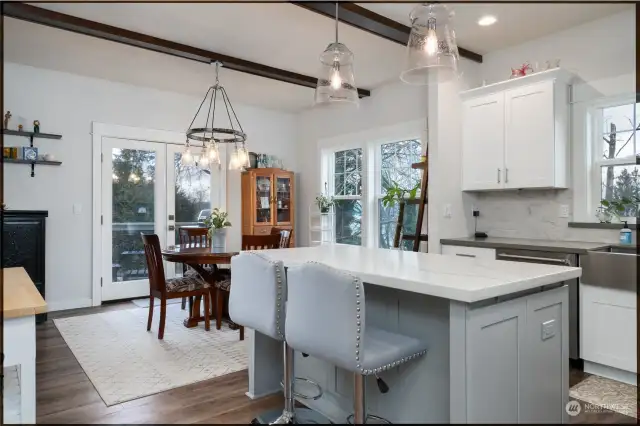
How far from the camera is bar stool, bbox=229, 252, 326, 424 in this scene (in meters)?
1.85

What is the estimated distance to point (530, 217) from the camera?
373 cm

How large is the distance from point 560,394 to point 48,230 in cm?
483

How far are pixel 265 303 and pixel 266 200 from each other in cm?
413

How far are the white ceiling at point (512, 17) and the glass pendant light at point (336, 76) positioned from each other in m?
0.87

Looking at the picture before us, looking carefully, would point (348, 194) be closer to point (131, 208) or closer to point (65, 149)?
point (131, 208)

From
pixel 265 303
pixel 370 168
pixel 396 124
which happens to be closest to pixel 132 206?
pixel 370 168

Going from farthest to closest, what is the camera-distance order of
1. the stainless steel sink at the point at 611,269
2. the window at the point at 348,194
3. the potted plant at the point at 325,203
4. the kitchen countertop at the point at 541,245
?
the potted plant at the point at 325,203 → the window at the point at 348,194 → the kitchen countertop at the point at 541,245 → the stainless steel sink at the point at 611,269

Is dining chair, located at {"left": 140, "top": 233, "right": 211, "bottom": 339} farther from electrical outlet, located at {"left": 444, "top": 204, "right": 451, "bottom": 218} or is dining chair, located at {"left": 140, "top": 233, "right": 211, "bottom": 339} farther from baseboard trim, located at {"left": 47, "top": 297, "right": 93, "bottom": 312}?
electrical outlet, located at {"left": 444, "top": 204, "right": 451, "bottom": 218}

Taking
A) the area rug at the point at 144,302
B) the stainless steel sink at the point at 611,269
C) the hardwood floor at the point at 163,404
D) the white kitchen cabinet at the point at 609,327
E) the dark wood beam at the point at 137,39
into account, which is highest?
the dark wood beam at the point at 137,39

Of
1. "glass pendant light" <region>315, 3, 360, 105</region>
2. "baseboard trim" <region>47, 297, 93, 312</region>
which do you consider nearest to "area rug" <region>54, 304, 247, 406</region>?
"baseboard trim" <region>47, 297, 93, 312</region>

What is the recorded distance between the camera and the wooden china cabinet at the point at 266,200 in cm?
582

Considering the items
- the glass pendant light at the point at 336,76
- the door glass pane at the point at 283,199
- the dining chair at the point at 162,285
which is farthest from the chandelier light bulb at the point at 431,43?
the door glass pane at the point at 283,199

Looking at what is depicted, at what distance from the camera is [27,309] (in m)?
1.49

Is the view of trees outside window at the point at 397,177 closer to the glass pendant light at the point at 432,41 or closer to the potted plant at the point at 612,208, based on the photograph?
the potted plant at the point at 612,208
